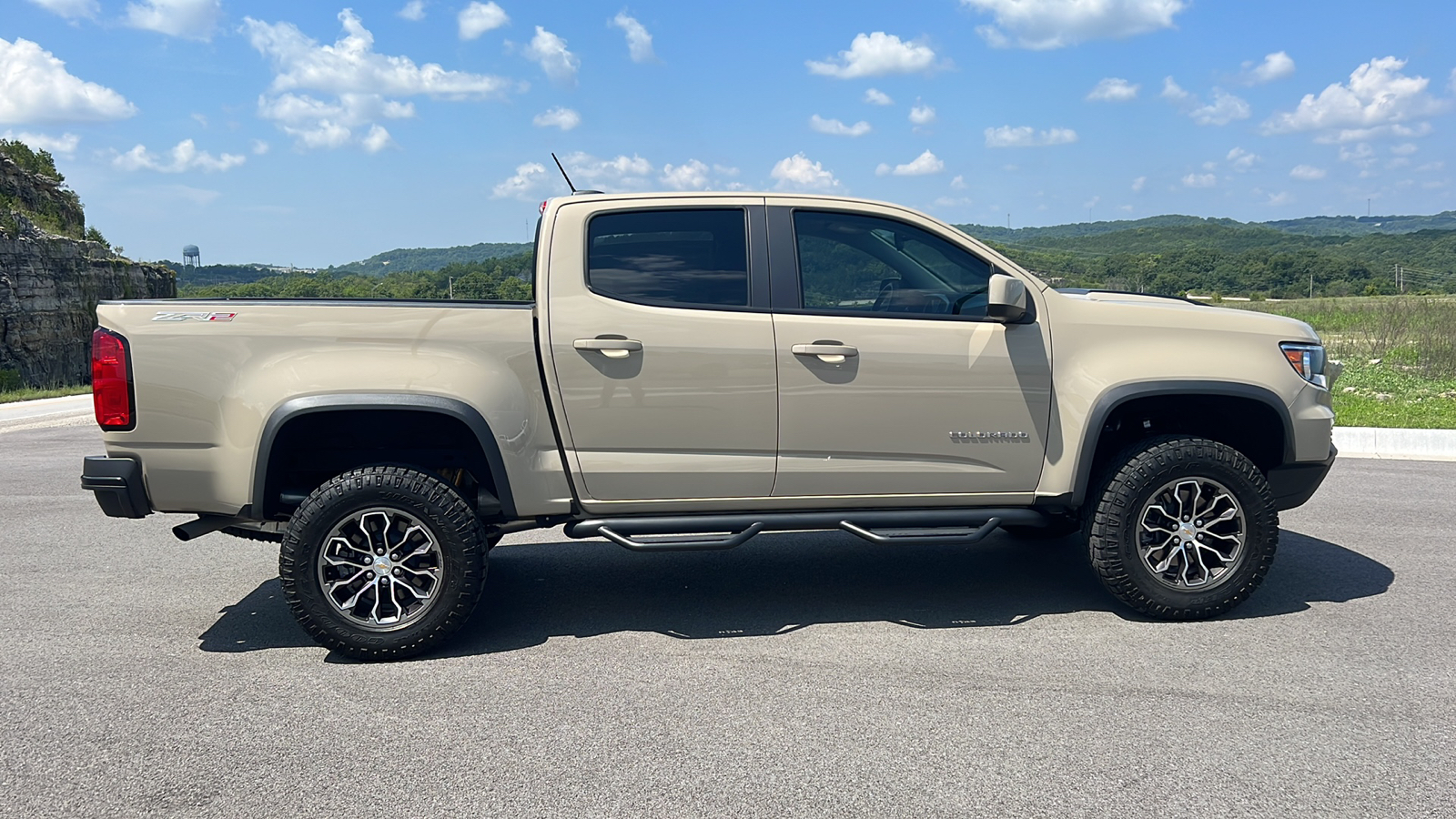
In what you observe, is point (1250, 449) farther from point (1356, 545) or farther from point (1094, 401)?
point (1356, 545)

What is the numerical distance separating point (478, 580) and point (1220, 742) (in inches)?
120

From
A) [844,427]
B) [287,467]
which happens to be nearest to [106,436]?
[287,467]

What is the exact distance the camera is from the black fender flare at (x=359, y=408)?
4.30 m

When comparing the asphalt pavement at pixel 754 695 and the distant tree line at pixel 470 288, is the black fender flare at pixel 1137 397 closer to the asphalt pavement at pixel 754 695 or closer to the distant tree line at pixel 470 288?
the asphalt pavement at pixel 754 695

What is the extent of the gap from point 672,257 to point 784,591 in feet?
6.38

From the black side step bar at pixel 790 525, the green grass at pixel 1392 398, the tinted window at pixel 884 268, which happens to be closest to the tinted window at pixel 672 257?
the tinted window at pixel 884 268

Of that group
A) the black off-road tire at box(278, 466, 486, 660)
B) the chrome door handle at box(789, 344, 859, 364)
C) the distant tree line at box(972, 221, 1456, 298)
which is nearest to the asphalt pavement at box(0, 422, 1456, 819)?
the black off-road tire at box(278, 466, 486, 660)

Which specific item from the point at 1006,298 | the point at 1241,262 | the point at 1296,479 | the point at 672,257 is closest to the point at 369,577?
the point at 672,257

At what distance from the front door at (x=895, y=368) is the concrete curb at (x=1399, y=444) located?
6.55 m

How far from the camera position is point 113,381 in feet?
14.0

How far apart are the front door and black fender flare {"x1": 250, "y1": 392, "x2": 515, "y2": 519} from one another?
1358 mm

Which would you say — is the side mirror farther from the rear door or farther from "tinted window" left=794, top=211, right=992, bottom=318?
the rear door

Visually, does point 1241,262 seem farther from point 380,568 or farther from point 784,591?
point 380,568

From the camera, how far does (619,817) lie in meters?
3.01
